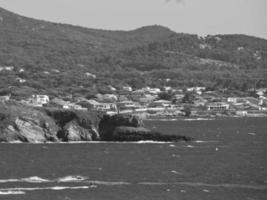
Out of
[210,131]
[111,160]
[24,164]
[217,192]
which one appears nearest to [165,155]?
[111,160]

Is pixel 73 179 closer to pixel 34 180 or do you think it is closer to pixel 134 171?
pixel 34 180

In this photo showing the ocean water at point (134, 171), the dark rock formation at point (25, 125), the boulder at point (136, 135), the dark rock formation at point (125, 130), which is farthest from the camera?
the boulder at point (136, 135)

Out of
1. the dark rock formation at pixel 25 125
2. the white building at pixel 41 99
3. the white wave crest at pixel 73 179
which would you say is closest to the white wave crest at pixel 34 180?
the white wave crest at pixel 73 179

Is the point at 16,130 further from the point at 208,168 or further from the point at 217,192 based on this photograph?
the point at 217,192

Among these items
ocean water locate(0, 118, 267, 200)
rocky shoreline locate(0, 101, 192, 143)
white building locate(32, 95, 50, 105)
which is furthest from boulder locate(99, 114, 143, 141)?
white building locate(32, 95, 50, 105)

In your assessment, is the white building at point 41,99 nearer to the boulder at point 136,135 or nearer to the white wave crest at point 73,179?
the boulder at point 136,135

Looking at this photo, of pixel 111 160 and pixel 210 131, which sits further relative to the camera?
pixel 210 131
